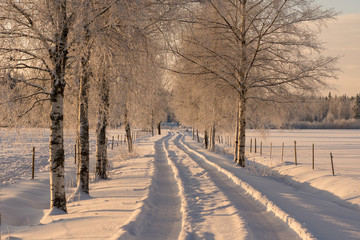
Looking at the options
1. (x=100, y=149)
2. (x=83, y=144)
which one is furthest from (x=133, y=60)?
(x=100, y=149)

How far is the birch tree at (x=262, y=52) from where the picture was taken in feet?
46.0

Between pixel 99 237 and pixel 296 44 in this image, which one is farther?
pixel 296 44

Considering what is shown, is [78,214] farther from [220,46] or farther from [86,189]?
[220,46]

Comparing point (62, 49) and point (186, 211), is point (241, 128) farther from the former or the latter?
point (62, 49)

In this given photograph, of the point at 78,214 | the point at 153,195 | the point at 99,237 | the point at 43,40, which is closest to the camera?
the point at 99,237

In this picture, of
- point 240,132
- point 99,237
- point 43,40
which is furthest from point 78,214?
point 240,132

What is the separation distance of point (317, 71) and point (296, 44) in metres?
1.72

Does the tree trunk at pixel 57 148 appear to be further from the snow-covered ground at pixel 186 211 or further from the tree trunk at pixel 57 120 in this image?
the snow-covered ground at pixel 186 211

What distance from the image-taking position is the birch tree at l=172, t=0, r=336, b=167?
14.0m

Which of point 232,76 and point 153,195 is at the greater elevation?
point 232,76

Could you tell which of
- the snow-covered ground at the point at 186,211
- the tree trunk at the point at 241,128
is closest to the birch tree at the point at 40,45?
the snow-covered ground at the point at 186,211

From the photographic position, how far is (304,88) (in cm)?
1462

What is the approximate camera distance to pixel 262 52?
50.9 ft

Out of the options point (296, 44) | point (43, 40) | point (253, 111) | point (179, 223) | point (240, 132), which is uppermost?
point (296, 44)
